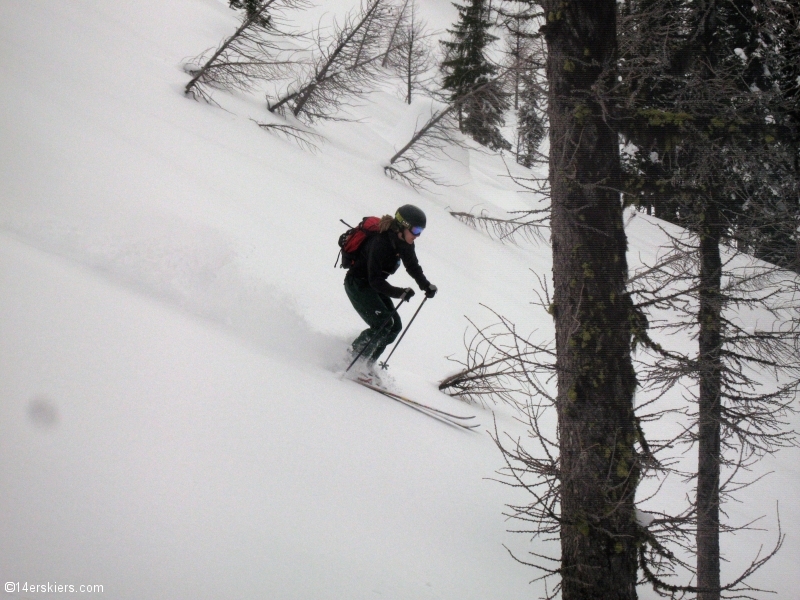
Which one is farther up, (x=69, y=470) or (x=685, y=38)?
(x=685, y=38)

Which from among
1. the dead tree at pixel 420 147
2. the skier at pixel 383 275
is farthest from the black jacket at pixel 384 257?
the dead tree at pixel 420 147

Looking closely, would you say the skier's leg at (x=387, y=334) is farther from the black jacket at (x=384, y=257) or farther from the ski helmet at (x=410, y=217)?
the ski helmet at (x=410, y=217)

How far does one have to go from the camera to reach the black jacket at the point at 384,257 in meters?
5.48

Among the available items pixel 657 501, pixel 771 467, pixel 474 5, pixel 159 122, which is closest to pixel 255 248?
pixel 159 122

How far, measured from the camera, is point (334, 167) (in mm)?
14938

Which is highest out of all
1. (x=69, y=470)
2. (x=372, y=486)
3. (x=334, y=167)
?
(x=334, y=167)

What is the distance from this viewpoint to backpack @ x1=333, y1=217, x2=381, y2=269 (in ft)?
18.4

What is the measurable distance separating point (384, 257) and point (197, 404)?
2.70 metres

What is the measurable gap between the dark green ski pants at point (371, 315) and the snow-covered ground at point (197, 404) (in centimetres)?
53

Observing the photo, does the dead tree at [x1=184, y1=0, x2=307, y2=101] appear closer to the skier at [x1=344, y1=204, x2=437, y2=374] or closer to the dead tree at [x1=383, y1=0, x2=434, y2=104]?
the dead tree at [x1=383, y1=0, x2=434, y2=104]

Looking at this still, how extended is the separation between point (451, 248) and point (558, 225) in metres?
10.9

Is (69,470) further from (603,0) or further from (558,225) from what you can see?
(603,0)

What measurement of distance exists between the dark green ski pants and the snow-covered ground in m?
0.53

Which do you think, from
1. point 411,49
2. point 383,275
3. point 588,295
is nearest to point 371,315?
point 383,275
